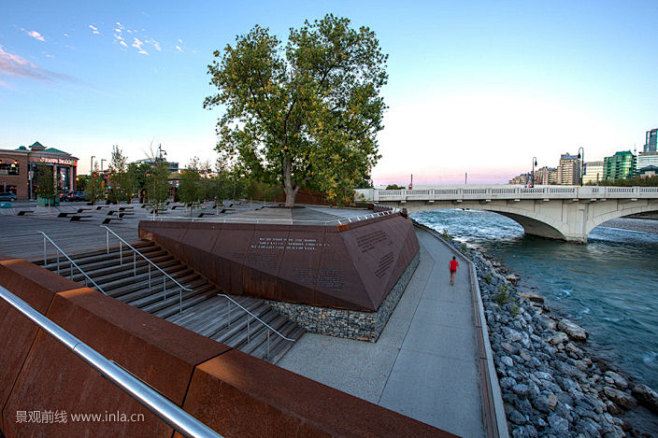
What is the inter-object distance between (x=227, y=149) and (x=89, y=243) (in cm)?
830

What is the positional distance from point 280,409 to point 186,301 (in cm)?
1020

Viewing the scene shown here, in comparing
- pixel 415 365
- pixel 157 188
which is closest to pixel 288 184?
pixel 157 188

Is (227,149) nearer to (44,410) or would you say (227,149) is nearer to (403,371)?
(403,371)

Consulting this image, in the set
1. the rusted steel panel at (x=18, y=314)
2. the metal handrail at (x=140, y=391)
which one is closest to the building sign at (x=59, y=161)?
the rusted steel panel at (x=18, y=314)

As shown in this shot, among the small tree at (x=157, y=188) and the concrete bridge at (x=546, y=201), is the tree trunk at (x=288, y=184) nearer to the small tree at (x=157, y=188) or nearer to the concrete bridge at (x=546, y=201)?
the small tree at (x=157, y=188)

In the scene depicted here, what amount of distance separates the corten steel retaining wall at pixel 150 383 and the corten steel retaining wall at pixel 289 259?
7774 millimetres

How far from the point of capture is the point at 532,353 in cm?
1141

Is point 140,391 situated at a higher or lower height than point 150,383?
higher

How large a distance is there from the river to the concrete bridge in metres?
3.41

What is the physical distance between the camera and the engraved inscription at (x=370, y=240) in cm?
1325

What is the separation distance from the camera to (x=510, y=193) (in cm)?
3869

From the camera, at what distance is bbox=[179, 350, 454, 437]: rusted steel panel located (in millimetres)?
2186

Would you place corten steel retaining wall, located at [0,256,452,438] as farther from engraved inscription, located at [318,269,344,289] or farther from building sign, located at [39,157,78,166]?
building sign, located at [39,157,78,166]

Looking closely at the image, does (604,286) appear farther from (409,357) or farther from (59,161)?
(59,161)
